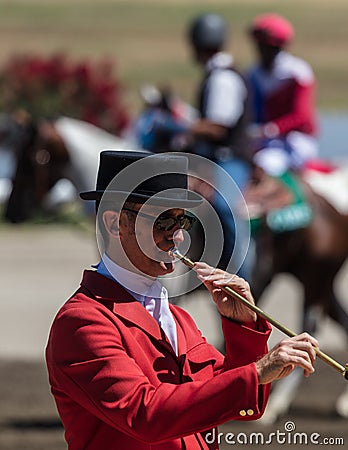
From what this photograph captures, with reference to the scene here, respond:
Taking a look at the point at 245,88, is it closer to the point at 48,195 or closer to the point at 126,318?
the point at 48,195

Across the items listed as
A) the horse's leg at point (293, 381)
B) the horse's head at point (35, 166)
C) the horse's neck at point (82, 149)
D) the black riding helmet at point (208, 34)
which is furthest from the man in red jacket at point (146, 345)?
the horse's head at point (35, 166)

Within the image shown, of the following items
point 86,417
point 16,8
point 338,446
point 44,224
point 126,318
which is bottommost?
point 16,8

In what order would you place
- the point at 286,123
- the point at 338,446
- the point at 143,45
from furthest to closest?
the point at 143,45 < the point at 286,123 < the point at 338,446

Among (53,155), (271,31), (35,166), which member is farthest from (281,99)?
(35,166)

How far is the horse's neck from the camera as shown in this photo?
791cm

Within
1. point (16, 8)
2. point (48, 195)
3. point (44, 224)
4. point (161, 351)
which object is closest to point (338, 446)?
point (48, 195)

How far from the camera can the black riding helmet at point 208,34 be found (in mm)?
7574

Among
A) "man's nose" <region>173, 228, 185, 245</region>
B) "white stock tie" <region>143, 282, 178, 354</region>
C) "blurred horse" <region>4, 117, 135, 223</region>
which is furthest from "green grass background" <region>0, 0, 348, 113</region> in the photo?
"man's nose" <region>173, 228, 185, 245</region>

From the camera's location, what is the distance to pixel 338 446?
637 cm

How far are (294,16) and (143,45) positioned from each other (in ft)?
16.5

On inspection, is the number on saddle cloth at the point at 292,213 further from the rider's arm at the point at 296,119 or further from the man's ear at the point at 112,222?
the man's ear at the point at 112,222

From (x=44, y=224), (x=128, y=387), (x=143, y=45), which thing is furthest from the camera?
(x=143, y=45)

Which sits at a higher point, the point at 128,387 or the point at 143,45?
Answer: the point at 128,387

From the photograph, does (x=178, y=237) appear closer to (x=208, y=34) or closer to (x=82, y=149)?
(x=208, y=34)
